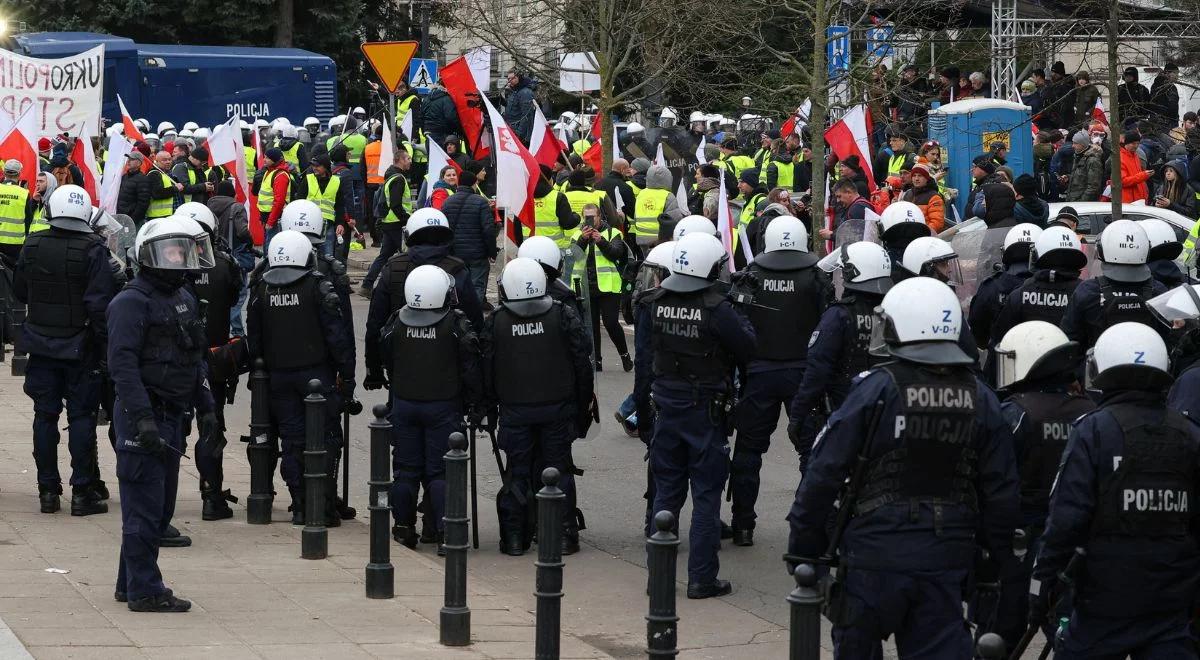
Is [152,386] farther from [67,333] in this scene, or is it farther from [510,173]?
[510,173]

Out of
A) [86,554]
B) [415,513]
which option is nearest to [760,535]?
[415,513]

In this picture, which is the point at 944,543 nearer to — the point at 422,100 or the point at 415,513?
the point at 415,513

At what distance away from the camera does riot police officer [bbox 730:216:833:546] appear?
415 inches

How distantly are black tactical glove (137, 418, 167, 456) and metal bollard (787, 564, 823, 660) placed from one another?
13.5 ft

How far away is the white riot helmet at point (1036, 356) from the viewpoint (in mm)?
7391

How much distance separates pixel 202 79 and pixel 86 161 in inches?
675

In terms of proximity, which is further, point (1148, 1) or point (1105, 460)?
point (1148, 1)

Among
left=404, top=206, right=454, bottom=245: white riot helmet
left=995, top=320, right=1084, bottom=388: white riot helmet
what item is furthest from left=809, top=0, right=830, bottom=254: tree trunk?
left=995, top=320, right=1084, bottom=388: white riot helmet

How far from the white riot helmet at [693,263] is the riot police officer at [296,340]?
94.4 inches

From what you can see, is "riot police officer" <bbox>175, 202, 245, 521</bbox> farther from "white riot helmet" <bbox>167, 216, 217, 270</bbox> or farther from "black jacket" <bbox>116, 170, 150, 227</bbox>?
"black jacket" <bbox>116, 170, 150, 227</bbox>

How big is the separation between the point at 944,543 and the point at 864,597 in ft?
1.10

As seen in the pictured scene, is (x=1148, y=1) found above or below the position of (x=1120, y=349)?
above

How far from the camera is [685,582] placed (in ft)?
32.4

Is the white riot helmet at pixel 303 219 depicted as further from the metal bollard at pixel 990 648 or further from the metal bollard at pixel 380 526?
the metal bollard at pixel 990 648
